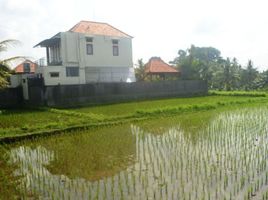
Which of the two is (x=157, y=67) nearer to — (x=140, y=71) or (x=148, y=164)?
(x=140, y=71)

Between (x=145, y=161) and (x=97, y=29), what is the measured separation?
20708 mm

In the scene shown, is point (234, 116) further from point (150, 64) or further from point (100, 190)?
point (150, 64)

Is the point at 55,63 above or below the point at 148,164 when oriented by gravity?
above

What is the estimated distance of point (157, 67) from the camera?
31094 millimetres

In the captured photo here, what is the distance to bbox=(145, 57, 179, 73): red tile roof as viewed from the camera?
30469 mm

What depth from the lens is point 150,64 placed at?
3122 cm

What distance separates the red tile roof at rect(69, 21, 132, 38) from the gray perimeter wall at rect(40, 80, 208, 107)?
19.0ft

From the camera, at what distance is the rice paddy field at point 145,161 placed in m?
Answer: 5.34

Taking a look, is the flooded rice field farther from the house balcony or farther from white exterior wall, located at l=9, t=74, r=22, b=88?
the house balcony

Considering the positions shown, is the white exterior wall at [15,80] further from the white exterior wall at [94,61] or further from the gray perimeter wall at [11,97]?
the white exterior wall at [94,61]

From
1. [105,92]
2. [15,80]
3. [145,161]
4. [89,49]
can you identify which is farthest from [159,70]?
[145,161]

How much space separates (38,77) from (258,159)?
61.7 ft

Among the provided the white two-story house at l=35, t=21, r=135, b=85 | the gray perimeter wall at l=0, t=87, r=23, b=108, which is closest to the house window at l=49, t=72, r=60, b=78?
the white two-story house at l=35, t=21, r=135, b=85

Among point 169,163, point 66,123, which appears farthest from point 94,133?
point 169,163
